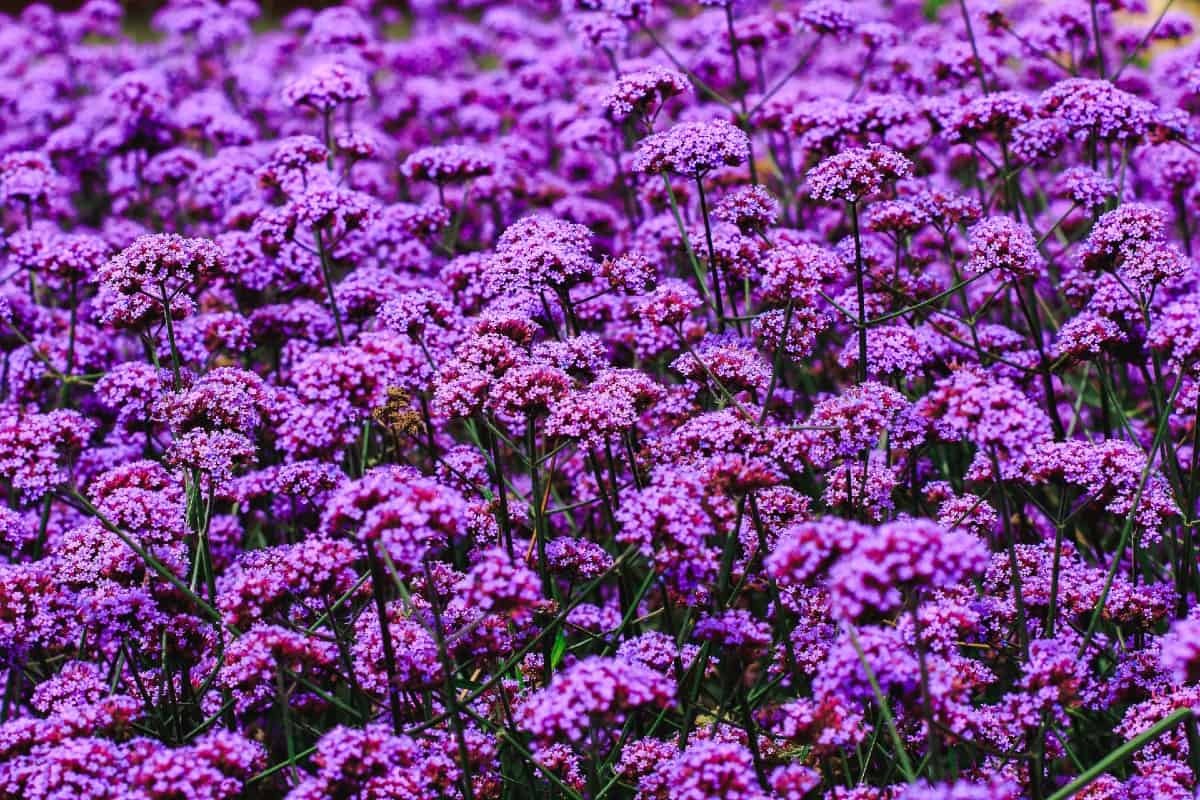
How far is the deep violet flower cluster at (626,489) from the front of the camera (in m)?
3.66

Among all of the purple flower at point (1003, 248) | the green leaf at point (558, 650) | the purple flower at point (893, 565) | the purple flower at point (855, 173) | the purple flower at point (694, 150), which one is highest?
the purple flower at point (694, 150)

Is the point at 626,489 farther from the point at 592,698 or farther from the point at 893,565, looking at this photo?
the point at 893,565

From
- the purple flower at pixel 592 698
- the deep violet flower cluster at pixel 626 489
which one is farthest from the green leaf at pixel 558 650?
the purple flower at pixel 592 698

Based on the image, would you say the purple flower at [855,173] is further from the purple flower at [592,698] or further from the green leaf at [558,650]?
the purple flower at [592,698]

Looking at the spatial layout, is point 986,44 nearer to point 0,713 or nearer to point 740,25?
point 740,25

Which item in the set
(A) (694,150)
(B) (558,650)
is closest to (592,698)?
(B) (558,650)

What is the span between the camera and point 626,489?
5.02 m

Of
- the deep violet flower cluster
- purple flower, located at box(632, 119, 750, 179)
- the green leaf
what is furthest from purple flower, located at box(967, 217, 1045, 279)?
the green leaf

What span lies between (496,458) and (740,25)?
5076mm

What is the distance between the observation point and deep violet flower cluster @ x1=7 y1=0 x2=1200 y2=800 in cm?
366

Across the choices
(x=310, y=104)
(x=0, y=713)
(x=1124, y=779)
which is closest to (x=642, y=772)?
(x=1124, y=779)

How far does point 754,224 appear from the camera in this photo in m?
5.48

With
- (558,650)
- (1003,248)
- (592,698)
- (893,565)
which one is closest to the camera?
(893,565)

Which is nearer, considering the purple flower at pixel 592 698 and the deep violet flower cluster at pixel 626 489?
the purple flower at pixel 592 698
